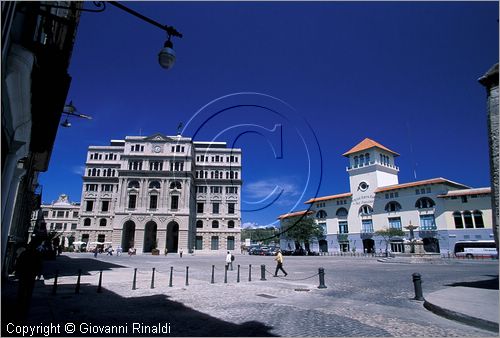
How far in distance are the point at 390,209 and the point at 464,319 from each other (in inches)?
2188

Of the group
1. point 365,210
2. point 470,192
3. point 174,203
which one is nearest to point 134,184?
point 174,203

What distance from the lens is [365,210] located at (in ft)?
204

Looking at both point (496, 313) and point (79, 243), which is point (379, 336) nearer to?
point (496, 313)

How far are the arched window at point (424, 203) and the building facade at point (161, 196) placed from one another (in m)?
33.2

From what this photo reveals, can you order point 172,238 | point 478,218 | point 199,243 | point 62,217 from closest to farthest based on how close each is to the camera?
point 478,218, point 172,238, point 199,243, point 62,217

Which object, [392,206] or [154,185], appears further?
[154,185]

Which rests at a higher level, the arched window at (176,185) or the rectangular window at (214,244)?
the arched window at (176,185)

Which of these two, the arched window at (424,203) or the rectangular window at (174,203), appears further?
the rectangular window at (174,203)

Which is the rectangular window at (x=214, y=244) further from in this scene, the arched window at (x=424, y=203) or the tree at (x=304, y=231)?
the arched window at (x=424, y=203)

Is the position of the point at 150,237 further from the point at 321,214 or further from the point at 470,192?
the point at 470,192

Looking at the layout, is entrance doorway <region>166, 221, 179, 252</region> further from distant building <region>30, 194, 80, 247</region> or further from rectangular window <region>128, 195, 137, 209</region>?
distant building <region>30, 194, 80, 247</region>

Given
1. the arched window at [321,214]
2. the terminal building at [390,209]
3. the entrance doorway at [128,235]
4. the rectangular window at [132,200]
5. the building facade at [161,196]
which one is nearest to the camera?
the terminal building at [390,209]

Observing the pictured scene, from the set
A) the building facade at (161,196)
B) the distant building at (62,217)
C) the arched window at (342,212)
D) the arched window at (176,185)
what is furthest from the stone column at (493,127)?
the distant building at (62,217)

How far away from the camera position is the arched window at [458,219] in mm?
48312
